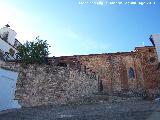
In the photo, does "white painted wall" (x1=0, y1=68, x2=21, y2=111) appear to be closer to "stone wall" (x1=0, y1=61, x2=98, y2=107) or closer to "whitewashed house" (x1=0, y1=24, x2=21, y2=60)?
"stone wall" (x1=0, y1=61, x2=98, y2=107)

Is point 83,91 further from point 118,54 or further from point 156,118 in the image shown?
point 156,118

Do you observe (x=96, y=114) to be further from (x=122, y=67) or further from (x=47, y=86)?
(x=122, y=67)

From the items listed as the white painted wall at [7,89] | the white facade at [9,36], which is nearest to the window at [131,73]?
the white facade at [9,36]

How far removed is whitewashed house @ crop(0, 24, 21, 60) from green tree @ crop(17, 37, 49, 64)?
215 inches

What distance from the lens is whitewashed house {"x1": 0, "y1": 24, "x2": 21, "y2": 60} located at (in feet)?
115

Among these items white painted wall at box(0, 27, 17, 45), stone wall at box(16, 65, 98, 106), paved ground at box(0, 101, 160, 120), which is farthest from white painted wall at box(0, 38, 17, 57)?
paved ground at box(0, 101, 160, 120)

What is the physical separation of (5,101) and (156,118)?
8335 mm

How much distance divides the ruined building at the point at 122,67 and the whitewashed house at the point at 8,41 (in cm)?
700

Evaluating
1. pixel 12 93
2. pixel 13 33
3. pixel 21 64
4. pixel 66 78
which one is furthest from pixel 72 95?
pixel 13 33

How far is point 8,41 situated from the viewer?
38250mm

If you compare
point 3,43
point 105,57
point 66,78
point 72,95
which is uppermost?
point 3,43

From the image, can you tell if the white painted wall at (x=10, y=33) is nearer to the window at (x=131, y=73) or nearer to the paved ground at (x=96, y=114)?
the window at (x=131, y=73)

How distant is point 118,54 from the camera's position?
1320 inches

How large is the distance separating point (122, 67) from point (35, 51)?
11.4 meters
